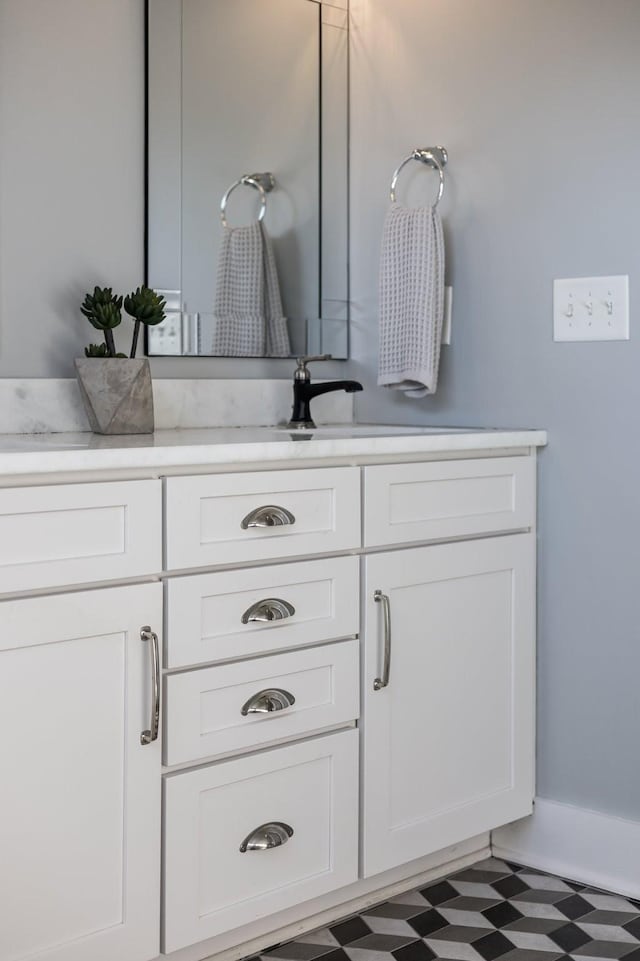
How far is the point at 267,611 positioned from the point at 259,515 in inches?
5.9

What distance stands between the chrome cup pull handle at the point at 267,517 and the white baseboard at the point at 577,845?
0.90m

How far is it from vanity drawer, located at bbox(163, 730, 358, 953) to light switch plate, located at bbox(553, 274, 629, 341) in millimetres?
872

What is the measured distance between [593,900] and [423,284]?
1.24 m

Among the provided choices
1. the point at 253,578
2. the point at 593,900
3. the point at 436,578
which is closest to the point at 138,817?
the point at 253,578

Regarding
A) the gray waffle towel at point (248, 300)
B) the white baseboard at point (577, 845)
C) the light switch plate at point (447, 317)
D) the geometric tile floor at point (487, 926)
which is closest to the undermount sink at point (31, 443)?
the gray waffle towel at point (248, 300)

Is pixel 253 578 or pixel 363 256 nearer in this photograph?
pixel 253 578

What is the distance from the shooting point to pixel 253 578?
5.53 ft

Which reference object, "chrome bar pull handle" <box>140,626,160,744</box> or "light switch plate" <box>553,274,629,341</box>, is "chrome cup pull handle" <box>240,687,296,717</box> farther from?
"light switch plate" <box>553,274,629,341</box>

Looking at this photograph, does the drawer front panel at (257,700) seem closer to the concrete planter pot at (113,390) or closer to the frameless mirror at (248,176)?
the concrete planter pot at (113,390)

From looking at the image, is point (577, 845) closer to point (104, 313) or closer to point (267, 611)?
point (267, 611)

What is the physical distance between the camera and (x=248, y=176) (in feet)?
7.61

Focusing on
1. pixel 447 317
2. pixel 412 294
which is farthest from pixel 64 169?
pixel 447 317

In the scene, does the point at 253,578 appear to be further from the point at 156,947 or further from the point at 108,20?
the point at 108,20

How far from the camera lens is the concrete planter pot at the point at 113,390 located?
190 centimetres
